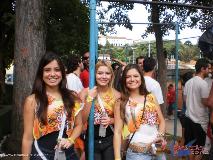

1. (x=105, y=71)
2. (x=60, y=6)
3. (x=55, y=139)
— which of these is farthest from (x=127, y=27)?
(x=55, y=139)

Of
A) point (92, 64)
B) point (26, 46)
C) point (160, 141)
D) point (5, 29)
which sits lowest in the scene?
point (160, 141)

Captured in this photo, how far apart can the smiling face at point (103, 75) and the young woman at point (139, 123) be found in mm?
253

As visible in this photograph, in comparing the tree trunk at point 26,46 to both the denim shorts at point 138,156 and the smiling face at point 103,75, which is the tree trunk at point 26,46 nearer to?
the smiling face at point 103,75

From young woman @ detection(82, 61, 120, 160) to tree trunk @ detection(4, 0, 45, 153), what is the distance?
3.46 m

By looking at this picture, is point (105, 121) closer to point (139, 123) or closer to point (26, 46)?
point (139, 123)

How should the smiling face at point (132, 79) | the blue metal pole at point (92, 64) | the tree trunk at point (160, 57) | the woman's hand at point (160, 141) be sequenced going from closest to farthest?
the blue metal pole at point (92, 64), the woman's hand at point (160, 141), the smiling face at point (132, 79), the tree trunk at point (160, 57)

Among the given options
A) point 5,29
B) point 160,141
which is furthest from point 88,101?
point 5,29

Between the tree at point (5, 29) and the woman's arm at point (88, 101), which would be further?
the tree at point (5, 29)

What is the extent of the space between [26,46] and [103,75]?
358cm

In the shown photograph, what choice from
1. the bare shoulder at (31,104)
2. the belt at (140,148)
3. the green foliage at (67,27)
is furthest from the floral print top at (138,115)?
the green foliage at (67,27)

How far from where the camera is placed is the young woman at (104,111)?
438 cm

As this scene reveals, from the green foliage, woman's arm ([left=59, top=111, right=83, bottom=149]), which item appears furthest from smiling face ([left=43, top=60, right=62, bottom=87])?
the green foliage

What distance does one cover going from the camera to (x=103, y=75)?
14.4ft

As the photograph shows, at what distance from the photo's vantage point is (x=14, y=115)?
26.3 ft
